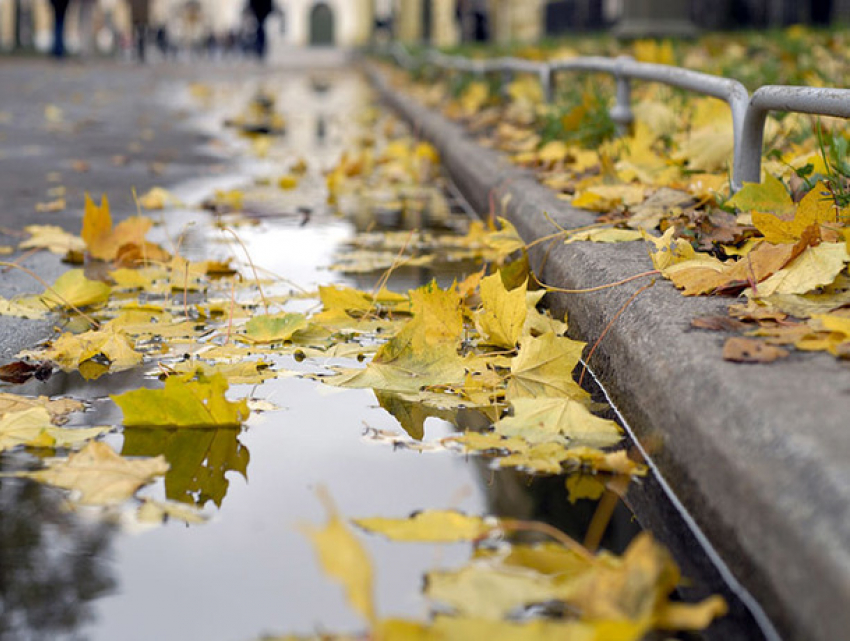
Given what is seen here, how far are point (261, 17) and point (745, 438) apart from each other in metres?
27.1

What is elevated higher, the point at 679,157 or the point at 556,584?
the point at 679,157

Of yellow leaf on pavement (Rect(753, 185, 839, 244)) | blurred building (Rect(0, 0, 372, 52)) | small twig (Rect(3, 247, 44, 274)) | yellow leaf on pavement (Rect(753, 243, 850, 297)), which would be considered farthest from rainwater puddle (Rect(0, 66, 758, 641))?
blurred building (Rect(0, 0, 372, 52))

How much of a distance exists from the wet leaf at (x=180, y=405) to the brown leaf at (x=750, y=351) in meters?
0.85

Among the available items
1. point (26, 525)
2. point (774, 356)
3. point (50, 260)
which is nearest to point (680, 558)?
point (774, 356)

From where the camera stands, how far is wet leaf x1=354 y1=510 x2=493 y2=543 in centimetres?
158

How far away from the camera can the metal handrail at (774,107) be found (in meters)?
2.33

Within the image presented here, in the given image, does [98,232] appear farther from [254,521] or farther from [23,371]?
[254,521]

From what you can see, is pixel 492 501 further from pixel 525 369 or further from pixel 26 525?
pixel 26 525

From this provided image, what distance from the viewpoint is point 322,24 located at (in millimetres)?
83000

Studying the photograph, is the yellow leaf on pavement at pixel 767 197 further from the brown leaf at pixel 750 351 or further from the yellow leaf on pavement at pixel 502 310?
the brown leaf at pixel 750 351

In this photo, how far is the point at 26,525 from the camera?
165cm

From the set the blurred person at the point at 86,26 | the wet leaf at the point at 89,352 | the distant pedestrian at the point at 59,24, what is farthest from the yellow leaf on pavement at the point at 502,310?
the blurred person at the point at 86,26

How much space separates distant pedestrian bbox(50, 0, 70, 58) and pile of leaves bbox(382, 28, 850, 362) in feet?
66.0

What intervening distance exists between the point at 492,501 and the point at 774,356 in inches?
19.3
